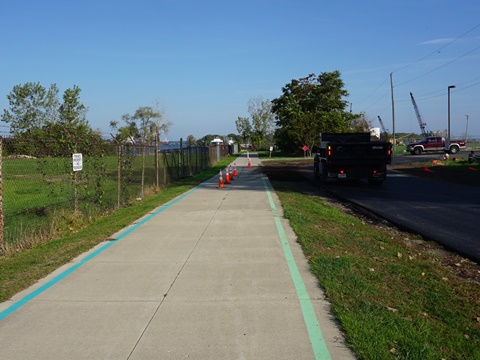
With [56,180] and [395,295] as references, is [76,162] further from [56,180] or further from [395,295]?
[395,295]

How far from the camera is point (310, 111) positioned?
6506 cm

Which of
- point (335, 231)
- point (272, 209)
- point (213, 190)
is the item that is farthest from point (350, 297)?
point (213, 190)

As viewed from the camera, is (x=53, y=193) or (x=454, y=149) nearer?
(x=53, y=193)

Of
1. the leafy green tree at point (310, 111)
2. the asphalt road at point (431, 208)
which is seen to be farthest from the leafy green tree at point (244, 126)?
the asphalt road at point (431, 208)

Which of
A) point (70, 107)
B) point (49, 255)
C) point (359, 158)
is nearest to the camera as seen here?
point (49, 255)

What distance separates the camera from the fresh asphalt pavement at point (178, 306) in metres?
3.87

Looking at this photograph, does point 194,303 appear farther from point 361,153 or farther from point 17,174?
point 361,153

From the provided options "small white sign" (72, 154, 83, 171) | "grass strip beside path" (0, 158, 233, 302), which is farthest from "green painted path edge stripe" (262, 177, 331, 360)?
"small white sign" (72, 154, 83, 171)

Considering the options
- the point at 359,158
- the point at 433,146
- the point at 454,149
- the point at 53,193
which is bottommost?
the point at 53,193

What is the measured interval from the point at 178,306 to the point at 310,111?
62.2 meters

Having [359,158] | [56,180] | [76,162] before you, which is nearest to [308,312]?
[76,162]

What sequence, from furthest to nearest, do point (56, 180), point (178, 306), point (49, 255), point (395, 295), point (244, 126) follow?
point (244, 126) < point (56, 180) < point (49, 255) < point (395, 295) < point (178, 306)

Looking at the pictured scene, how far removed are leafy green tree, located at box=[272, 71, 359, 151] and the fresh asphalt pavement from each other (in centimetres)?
5210

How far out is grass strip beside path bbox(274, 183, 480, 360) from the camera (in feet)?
12.6
